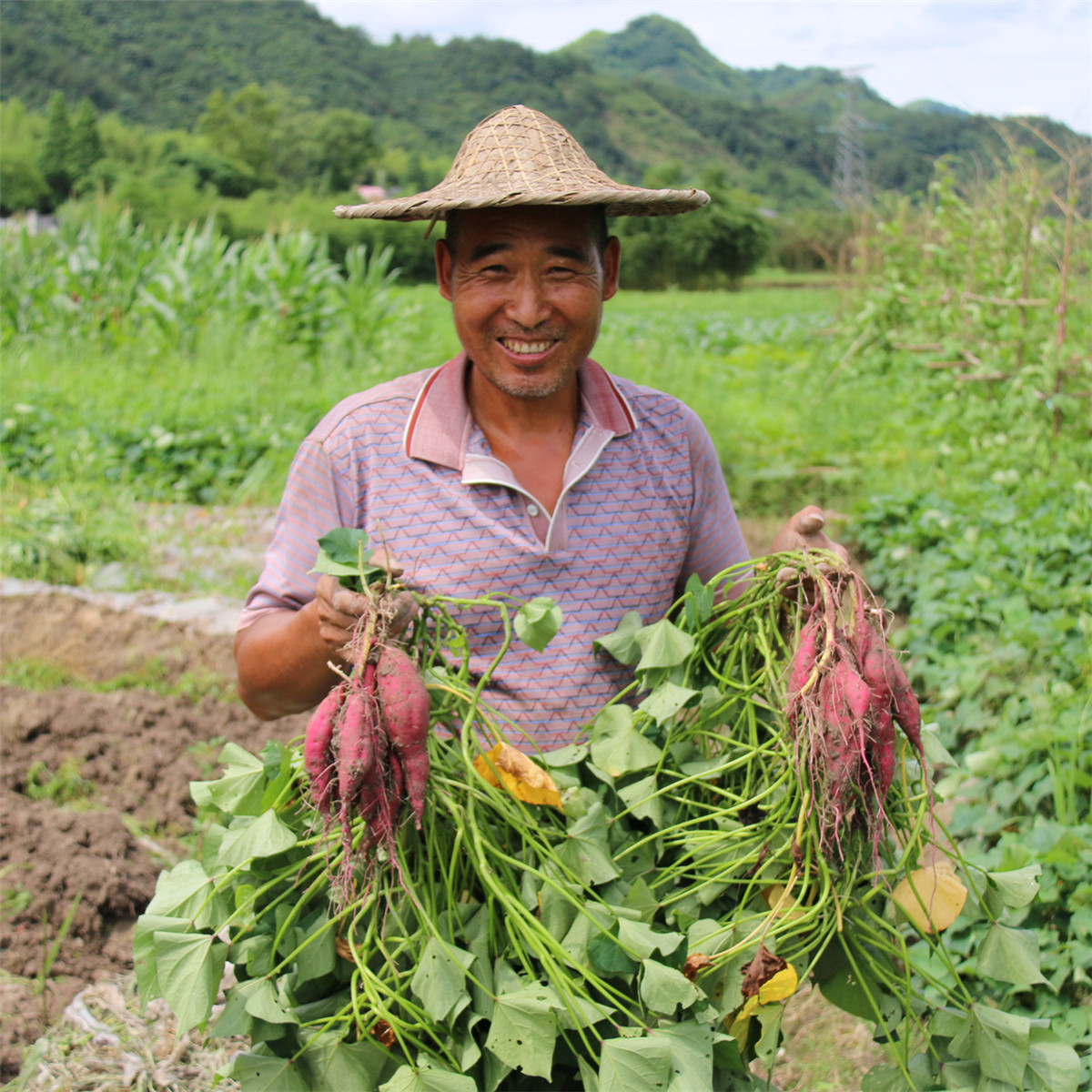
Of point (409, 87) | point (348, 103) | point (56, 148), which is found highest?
point (409, 87)

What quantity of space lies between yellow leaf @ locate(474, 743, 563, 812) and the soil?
51.9 inches

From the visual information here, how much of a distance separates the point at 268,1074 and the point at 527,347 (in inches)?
41.2

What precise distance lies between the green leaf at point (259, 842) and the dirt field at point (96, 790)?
2.98ft

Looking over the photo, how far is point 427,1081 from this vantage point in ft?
3.38

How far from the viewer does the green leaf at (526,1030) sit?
104 cm

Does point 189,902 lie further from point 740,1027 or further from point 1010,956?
point 1010,956

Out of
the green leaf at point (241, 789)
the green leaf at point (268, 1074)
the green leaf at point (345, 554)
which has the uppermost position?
the green leaf at point (345, 554)

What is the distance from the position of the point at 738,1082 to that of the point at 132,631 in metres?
3.12

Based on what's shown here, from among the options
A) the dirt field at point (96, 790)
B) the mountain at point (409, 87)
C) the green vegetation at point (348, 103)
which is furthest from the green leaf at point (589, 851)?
the mountain at point (409, 87)

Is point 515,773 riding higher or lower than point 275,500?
higher

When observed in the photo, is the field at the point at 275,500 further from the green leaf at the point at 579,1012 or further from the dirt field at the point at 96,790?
the green leaf at the point at 579,1012

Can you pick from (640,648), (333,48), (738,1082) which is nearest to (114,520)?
(640,648)

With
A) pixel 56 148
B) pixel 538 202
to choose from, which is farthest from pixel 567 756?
pixel 56 148

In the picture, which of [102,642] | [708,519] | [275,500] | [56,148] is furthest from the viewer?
[56,148]
